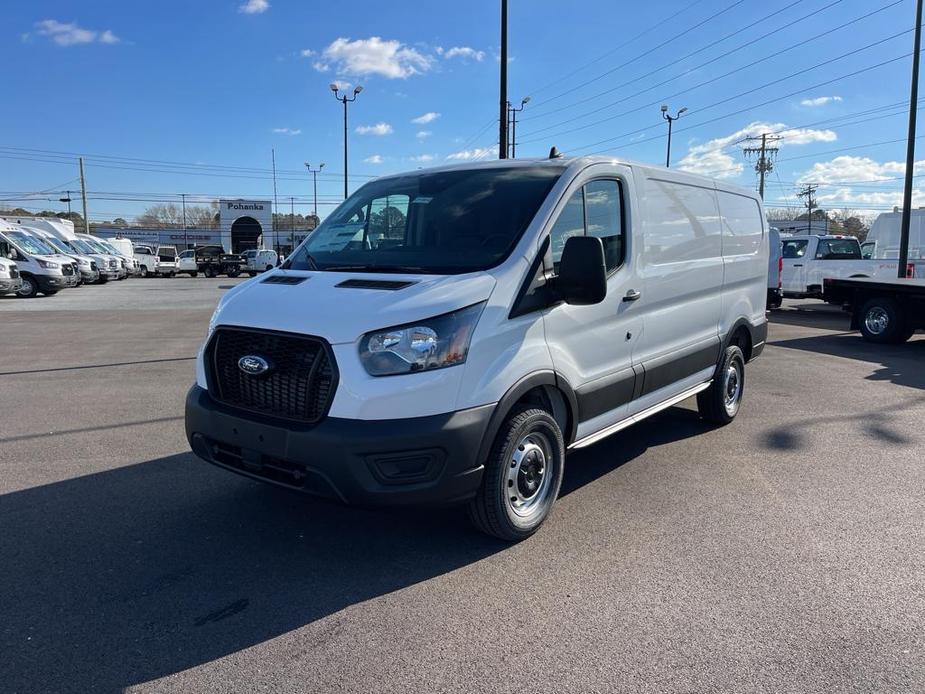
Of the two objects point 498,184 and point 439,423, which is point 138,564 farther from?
point 498,184

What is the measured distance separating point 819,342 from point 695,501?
368 inches

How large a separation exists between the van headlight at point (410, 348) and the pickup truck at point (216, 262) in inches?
1633

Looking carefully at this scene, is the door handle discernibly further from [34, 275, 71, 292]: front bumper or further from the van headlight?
[34, 275, 71, 292]: front bumper

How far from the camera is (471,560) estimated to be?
3.63m

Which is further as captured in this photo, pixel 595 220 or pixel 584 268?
pixel 595 220

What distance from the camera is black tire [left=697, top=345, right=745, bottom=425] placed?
6.16 meters

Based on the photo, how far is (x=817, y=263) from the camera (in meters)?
17.7

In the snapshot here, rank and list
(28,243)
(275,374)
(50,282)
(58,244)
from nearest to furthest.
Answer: (275,374), (50,282), (28,243), (58,244)

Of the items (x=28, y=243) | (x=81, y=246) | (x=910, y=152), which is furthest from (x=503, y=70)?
→ (x=81, y=246)

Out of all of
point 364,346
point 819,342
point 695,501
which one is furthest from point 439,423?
point 819,342

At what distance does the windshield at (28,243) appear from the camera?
22219 millimetres

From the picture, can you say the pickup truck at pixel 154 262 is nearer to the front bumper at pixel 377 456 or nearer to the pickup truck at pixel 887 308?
the pickup truck at pixel 887 308

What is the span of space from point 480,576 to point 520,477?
596mm

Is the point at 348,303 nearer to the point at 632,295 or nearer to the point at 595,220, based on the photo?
the point at 595,220
